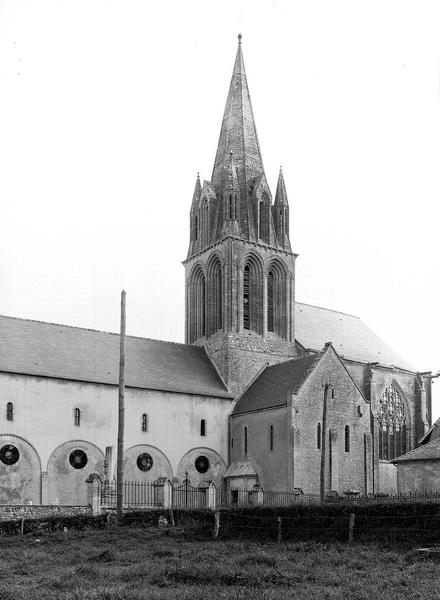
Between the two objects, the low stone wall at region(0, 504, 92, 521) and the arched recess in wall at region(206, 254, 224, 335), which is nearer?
the low stone wall at region(0, 504, 92, 521)

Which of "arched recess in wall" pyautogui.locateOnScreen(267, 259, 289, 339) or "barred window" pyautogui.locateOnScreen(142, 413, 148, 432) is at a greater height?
"arched recess in wall" pyautogui.locateOnScreen(267, 259, 289, 339)

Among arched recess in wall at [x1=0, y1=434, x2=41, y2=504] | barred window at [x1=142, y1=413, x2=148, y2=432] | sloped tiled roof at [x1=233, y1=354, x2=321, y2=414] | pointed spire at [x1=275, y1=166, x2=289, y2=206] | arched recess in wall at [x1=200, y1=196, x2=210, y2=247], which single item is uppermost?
pointed spire at [x1=275, y1=166, x2=289, y2=206]

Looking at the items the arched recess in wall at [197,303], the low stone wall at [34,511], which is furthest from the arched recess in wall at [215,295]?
the low stone wall at [34,511]

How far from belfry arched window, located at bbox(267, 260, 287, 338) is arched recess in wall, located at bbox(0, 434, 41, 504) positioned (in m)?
20.6

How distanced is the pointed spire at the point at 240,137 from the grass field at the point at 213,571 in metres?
37.7

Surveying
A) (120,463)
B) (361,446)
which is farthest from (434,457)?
(120,463)

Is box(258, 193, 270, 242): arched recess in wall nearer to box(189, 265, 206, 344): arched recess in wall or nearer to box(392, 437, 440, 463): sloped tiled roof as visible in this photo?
box(189, 265, 206, 344): arched recess in wall

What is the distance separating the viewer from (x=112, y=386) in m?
48.8

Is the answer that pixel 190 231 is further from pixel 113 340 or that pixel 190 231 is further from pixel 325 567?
pixel 325 567

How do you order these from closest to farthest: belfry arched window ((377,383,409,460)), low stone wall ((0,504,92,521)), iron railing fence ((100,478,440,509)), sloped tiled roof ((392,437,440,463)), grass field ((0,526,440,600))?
grass field ((0,526,440,600)), low stone wall ((0,504,92,521)), sloped tiled roof ((392,437,440,463)), iron railing fence ((100,478,440,509)), belfry arched window ((377,383,409,460))

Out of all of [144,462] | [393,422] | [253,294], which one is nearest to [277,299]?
[253,294]

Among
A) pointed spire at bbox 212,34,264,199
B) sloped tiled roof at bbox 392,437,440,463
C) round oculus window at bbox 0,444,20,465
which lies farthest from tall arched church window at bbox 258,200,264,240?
round oculus window at bbox 0,444,20,465

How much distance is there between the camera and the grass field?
1828 cm

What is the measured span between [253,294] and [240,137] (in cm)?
1264
